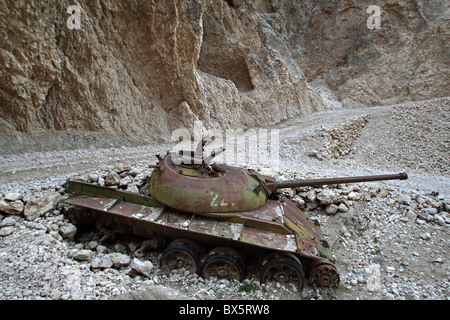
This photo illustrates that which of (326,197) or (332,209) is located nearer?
(332,209)

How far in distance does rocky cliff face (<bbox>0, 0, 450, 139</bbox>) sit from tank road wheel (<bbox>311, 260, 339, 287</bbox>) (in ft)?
29.0

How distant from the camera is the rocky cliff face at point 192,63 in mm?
8188

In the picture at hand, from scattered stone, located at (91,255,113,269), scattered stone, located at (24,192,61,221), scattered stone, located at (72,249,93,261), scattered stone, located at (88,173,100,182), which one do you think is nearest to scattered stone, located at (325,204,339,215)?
scattered stone, located at (91,255,113,269)

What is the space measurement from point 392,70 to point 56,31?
1047 inches

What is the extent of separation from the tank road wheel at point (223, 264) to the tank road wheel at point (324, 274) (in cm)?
105

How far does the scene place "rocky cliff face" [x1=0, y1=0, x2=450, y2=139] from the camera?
322 inches

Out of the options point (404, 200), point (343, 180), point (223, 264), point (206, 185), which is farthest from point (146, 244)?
point (404, 200)

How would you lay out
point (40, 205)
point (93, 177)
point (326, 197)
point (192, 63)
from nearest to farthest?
point (40, 205) < point (93, 177) < point (326, 197) < point (192, 63)

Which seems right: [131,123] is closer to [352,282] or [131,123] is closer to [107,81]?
[107,81]

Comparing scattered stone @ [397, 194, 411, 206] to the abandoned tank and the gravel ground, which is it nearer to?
the gravel ground

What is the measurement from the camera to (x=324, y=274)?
12.1ft

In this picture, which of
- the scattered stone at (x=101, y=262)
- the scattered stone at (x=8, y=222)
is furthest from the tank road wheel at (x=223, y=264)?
the scattered stone at (x=8, y=222)

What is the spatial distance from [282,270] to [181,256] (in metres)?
1.56

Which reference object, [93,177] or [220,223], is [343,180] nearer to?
[220,223]
